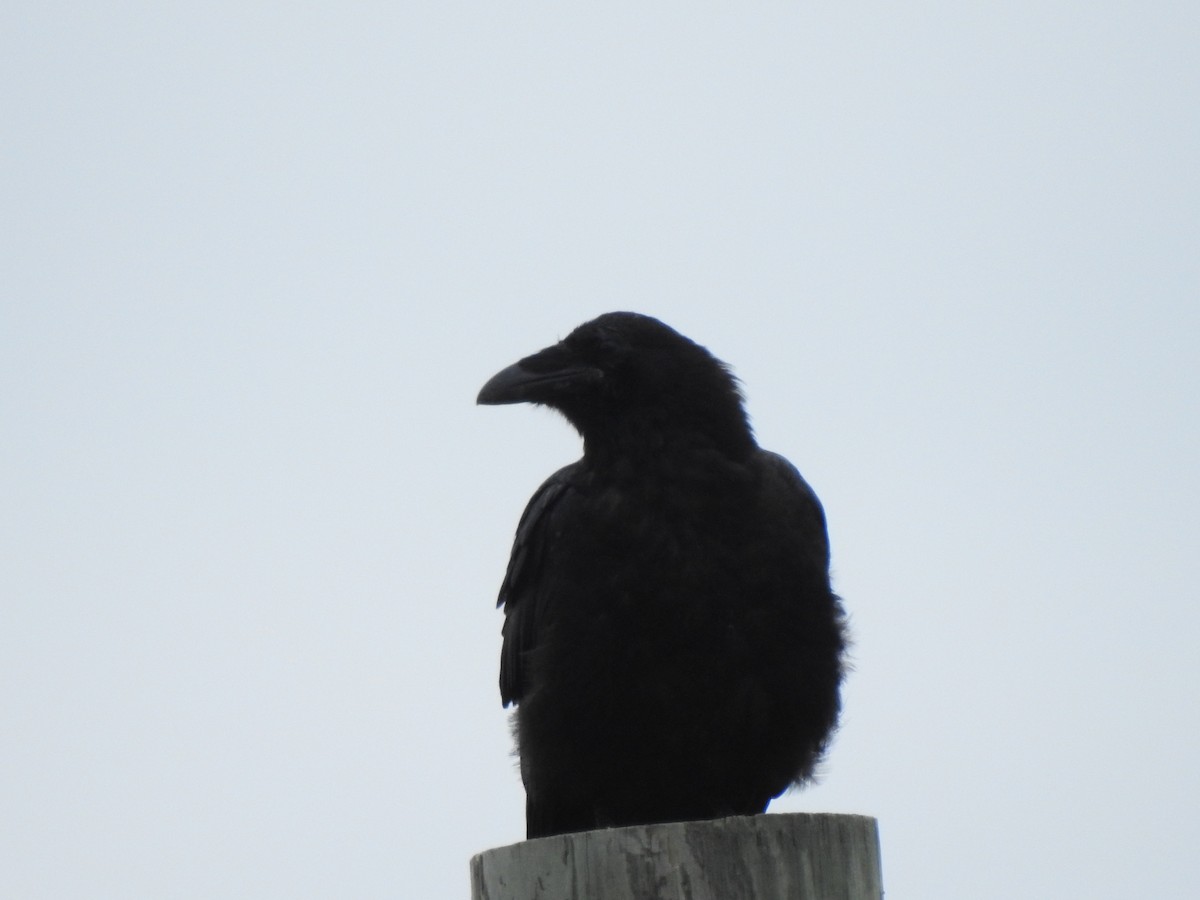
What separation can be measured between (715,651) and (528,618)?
0.98m

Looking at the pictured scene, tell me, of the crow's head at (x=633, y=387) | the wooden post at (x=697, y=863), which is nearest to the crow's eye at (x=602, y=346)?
the crow's head at (x=633, y=387)

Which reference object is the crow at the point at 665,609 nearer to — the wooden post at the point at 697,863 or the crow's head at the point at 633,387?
the crow's head at the point at 633,387

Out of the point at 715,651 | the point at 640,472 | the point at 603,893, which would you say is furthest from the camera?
the point at 640,472

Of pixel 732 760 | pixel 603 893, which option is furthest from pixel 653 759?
pixel 603 893

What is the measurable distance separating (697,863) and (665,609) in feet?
6.36

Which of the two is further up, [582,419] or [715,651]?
[582,419]

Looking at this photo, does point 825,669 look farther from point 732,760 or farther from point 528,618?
point 528,618

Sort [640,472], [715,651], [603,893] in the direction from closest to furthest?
[603,893] < [715,651] < [640,472]

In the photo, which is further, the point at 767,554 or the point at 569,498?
the point at 569,498

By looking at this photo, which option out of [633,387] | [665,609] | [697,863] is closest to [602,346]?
[633,387]

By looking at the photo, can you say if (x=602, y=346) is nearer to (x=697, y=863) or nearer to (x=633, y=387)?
(x=633, y=387)

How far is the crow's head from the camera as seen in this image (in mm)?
5621

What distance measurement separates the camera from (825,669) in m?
5.28

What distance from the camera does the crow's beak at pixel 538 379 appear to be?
5715 mm
